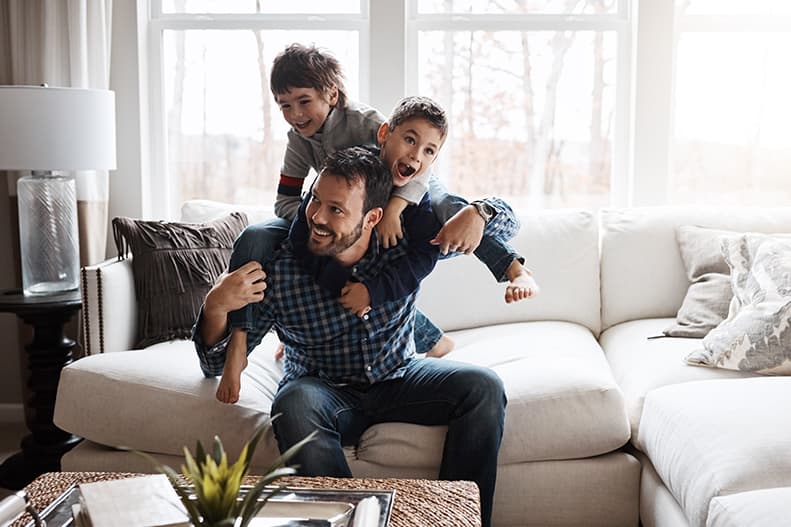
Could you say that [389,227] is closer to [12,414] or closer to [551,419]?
[551,419]

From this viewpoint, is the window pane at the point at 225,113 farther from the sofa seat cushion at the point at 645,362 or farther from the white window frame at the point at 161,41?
the sofa seat cushion at the point at 645,362

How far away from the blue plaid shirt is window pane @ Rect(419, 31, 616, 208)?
58.0 inches

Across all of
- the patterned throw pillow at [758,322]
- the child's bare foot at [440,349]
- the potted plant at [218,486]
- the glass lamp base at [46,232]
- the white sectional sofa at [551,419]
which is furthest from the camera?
the glass lamp base at [46,232]

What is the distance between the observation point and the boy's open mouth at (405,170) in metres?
2.03

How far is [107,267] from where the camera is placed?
257cm

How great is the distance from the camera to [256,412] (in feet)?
7.11

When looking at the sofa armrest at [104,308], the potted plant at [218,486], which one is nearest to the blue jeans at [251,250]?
the sofa armrest at [104,308]

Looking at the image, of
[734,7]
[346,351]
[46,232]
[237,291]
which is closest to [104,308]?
[46,232]

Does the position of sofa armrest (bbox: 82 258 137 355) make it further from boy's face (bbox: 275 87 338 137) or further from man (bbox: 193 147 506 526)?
boy's face (bbox: 275 87 338 137)

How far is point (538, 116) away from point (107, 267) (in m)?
1.80

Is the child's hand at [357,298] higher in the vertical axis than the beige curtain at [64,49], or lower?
lower

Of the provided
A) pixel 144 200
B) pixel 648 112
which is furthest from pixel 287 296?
pixel 648 112

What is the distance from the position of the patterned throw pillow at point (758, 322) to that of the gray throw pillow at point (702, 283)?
0.29ft

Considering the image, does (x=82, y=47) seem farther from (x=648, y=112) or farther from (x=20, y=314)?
(x=648, y=112)
